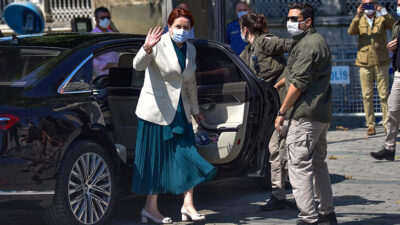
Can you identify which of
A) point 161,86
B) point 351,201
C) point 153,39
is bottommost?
point 351,201

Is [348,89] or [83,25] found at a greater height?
[83,25]

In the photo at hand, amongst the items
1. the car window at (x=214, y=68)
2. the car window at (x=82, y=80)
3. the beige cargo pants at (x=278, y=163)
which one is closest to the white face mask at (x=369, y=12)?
the car window at (x=214, y=68)

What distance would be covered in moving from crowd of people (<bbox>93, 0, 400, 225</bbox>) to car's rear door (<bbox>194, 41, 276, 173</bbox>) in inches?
7.9

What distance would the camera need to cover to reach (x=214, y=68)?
28.8 feet

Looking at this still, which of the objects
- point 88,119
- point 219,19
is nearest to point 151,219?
point 88,119

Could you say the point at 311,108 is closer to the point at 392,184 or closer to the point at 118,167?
the point at 118,167

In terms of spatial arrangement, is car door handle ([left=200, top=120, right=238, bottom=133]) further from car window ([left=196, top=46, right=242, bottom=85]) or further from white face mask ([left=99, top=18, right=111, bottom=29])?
white face mask ([left=99, top=18, right=111, bottom=29])

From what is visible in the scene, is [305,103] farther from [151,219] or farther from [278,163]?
[151,219]

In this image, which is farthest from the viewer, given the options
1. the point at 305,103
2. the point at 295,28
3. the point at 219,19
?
the point at 219,19

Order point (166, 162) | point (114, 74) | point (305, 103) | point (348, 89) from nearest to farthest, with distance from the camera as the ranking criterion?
1. point (305, 103)
2. point (166, 162)
3. point (114, 74)
4. point (348, 89)

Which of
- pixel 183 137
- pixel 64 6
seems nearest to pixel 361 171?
pixel 183 137

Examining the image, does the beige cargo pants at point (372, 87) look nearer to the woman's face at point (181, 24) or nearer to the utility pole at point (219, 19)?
the utility pole at point (219, 19)

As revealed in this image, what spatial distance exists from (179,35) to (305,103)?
4.05ft

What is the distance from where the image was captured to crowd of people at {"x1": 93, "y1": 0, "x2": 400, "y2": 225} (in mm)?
7152
